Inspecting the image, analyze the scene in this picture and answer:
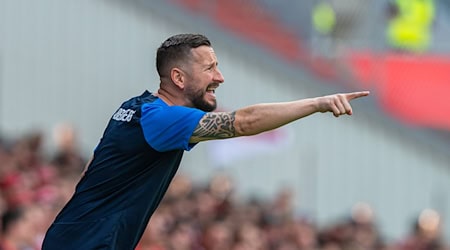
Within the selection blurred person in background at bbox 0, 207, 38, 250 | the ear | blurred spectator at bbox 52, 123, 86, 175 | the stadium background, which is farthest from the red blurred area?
the ear

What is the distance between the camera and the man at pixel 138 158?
6.50 meters

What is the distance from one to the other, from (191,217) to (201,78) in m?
6.16

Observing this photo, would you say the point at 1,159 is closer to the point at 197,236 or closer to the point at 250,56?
the point at 197,236

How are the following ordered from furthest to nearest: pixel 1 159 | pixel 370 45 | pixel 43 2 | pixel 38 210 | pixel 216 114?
pixel 370 45, pixel 43 2, pixel 1 159, pixel 38 210, pixel 216 114

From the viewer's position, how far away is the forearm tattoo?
21.0ft

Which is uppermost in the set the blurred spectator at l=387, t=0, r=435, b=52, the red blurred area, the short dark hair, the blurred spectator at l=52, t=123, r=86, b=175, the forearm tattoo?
the short dark hair

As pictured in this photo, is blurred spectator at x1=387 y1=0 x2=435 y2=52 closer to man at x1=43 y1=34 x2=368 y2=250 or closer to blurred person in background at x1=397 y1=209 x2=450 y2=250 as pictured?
blurred person in background at x1=397 y1=209 x2=450 y2=250

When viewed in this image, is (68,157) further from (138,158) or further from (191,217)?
(138,158)

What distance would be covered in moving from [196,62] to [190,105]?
22 centimetres

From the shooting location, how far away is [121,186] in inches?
261

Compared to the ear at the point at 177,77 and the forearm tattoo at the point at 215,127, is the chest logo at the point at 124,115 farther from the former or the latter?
the forearm tattoo at the point at 215,127

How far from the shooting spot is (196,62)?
6.63m

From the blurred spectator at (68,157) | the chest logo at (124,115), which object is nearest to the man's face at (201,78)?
the chest logo at (124,115)

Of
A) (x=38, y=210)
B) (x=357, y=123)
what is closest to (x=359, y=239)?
(x=357, y=123)
